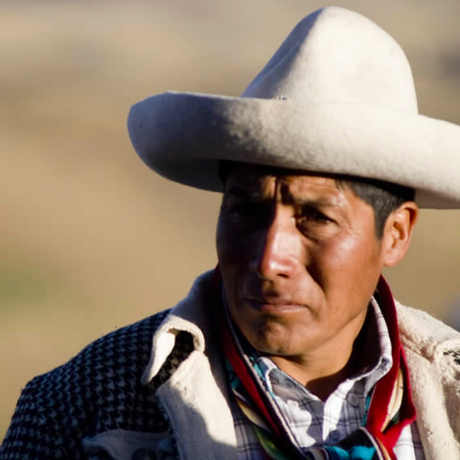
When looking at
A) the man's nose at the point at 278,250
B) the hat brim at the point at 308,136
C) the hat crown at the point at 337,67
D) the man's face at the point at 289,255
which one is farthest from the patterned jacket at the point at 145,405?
the hat crown at the point at 337,67

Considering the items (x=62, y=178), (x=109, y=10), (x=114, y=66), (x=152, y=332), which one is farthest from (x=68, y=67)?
(x=152, y=332)

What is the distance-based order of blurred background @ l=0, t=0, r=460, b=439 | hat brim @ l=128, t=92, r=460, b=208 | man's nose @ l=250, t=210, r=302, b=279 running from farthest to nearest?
blurred background @ l=0, t=0, r=460, b=439 → man's nose @ l=250, t=210, r=302, b=279 → hat brim @ l=128, t=92, r=460, b=208

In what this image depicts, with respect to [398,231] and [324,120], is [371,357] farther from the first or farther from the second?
[324,120]

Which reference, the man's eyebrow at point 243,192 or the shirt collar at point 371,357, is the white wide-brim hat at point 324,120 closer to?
the man's eyebrow at point 243,192

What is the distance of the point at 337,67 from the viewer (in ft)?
9.67

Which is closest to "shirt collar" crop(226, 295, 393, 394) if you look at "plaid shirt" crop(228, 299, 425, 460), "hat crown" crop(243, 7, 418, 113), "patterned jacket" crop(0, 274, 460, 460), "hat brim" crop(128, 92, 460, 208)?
"plaid shirt" crop(228, 299, 425, 460)

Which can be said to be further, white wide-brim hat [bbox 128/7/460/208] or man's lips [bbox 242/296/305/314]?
man's lips [bbox 242/296/305/314]

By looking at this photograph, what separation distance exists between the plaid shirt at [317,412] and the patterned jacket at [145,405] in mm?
76

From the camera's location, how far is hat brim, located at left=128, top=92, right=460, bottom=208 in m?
2.71

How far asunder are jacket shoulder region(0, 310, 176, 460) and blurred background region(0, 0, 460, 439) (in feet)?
9.77

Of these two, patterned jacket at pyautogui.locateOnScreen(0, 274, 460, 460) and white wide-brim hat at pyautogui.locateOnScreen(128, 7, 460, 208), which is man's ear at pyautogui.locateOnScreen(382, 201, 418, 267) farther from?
patterned jacket at pyautogui.locateOnScreen(0, 274, 460, 460)

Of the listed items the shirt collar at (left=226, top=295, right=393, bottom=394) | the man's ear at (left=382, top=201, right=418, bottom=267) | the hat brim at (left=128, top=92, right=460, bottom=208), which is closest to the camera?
the hat brim at (left=128, top=92, right=460, bottom=208)

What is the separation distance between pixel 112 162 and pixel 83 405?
10279mm

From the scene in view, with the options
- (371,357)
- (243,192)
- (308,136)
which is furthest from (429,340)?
(308,136)
